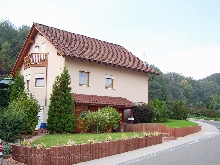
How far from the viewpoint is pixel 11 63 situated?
A: 5031 cm

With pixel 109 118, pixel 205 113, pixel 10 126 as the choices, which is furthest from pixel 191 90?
pixel 10 126

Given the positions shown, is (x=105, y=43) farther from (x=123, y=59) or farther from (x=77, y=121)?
(x=77, y=121)

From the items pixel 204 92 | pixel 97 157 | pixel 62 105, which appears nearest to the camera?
pixel 97 157

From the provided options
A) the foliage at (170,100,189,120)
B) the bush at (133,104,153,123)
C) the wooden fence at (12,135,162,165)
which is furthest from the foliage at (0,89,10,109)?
the foliage at (170,100,189,120)

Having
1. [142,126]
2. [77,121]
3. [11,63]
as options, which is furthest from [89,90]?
[11,63]

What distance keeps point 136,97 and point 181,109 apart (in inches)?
324

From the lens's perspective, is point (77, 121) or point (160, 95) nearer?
point (77, 121)

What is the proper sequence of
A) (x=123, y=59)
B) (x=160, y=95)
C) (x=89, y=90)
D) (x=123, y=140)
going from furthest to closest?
(x=160, y=95) → (x=123, y=59) → (x=89, y=90) → (x=123, y=140)

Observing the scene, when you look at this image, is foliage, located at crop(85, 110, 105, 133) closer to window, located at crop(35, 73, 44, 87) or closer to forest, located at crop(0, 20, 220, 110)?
window, located at crop(35, 73, 44, 87)

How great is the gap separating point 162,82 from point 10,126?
55165 mm

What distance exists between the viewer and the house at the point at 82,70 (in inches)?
1024

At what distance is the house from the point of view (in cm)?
2600

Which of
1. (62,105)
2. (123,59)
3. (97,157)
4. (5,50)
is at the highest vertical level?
(5,50)

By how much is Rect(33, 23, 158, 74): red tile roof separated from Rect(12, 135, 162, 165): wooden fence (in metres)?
12.2
